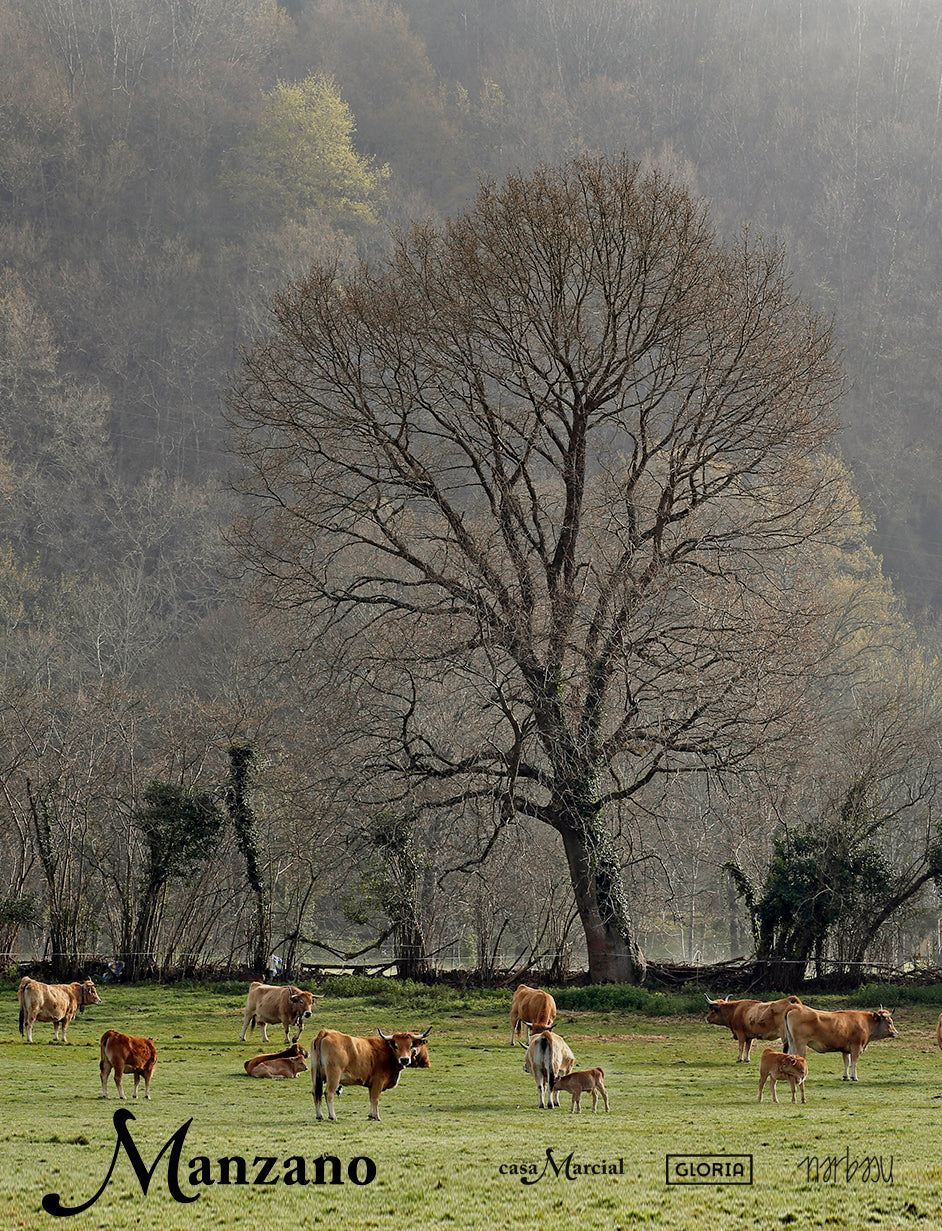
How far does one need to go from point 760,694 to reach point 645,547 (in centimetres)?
405

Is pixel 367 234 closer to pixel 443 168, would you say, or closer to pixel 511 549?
pixel 443 168

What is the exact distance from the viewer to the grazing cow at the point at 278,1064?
12328mm

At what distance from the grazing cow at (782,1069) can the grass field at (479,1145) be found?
240 millimetres

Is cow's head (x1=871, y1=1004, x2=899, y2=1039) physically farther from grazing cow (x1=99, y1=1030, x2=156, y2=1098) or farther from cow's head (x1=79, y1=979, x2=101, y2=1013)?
cow's head (x1=79, y1=979, x2=101, y2=1013)

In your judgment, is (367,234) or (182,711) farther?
(367,234)

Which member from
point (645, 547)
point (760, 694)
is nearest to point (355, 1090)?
point (760, 694)

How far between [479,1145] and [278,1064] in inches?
163

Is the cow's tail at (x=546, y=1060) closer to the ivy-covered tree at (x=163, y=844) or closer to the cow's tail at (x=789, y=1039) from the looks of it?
the cow's tail at (x=789, y=1039)

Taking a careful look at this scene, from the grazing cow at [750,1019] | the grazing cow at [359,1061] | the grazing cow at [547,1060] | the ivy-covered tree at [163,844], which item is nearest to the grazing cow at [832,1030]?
the grazing cow at [750,1019]

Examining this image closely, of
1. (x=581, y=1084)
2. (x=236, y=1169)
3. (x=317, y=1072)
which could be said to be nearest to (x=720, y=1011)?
(x=581, y=1084)

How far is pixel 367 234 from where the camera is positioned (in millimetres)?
76438

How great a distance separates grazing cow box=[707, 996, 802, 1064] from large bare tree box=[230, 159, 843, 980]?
6890mm

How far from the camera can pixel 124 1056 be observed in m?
10.5

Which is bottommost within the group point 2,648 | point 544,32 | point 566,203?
point 2,648
